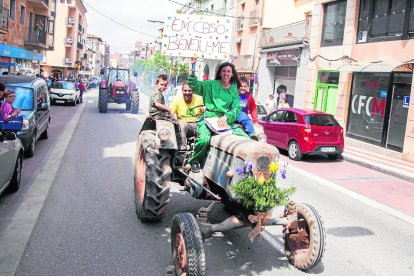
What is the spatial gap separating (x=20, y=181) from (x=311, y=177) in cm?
644

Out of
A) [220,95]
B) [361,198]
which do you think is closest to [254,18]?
[361,198]

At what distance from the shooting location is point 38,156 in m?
10.0

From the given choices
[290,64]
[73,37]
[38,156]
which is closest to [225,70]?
[38,156]

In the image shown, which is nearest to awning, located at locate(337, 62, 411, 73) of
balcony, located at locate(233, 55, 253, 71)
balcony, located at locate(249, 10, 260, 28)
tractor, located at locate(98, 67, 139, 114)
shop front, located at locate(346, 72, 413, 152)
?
shop front, located at locate(346, 72, 413, 152)

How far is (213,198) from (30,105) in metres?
7.58

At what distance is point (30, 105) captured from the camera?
10.7m

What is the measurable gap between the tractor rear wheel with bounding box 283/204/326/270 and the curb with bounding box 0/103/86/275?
288 cm

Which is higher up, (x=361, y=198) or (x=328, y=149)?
(x=328, y=149)

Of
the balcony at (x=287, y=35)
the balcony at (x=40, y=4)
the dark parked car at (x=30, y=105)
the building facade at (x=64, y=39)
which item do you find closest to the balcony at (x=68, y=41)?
the building facade at (x=64, y=39)

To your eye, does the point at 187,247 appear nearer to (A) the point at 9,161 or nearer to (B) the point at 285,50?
(A) the point at 9,161

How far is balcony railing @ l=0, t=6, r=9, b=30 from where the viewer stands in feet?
74.9

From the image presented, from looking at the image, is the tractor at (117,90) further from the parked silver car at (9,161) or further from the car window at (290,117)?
the parked silver car at (9,161)

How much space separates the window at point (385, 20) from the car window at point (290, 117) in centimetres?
551

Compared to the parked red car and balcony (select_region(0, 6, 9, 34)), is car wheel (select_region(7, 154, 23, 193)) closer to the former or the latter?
the parked red car
